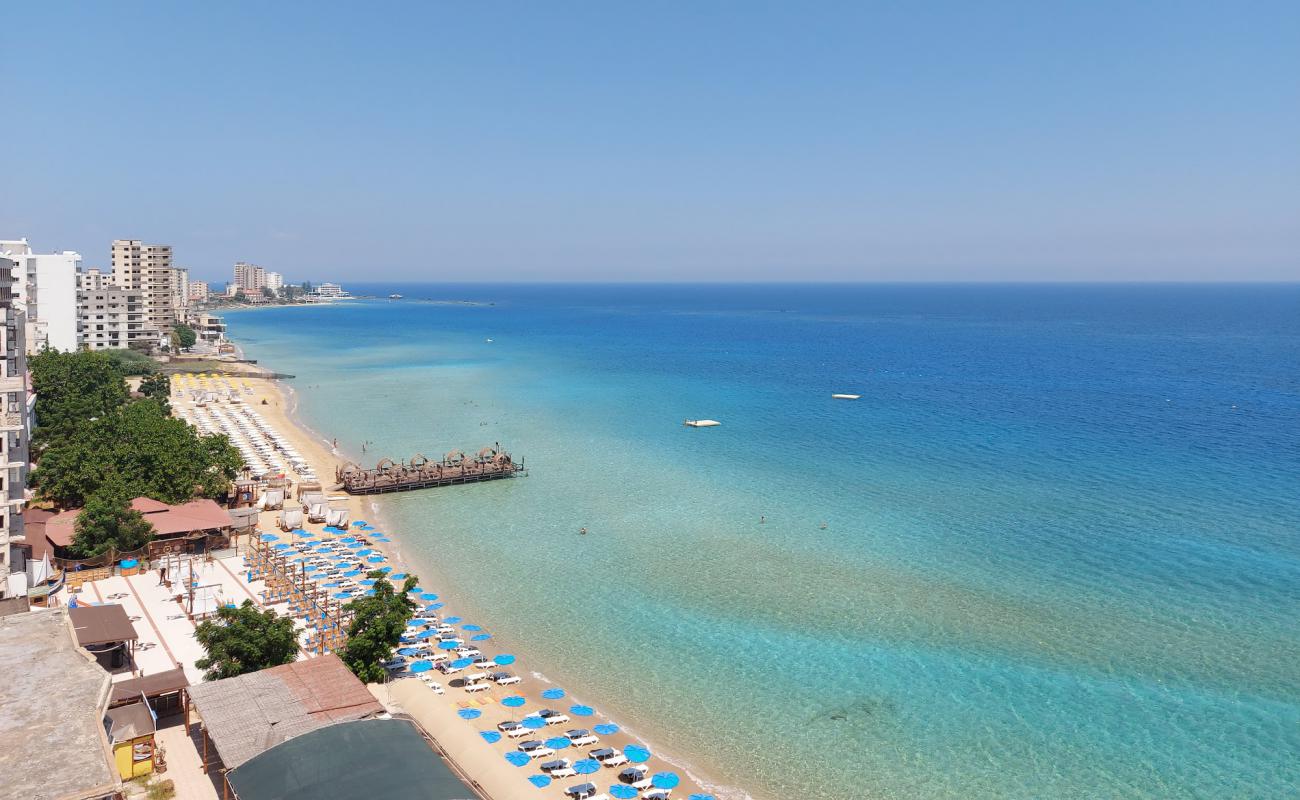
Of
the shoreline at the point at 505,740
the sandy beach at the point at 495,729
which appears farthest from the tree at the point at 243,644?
the shoreline at the point at 505,740

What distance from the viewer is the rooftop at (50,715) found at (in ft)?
47.9

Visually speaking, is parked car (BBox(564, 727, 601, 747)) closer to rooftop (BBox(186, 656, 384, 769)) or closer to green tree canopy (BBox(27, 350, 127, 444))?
rooftop (BBox(186, 656, 384, 769))

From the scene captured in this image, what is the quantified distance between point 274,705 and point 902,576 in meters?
29.6

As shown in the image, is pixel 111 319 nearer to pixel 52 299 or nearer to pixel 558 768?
pixel 52 299

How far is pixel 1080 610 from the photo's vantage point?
37.1 metres

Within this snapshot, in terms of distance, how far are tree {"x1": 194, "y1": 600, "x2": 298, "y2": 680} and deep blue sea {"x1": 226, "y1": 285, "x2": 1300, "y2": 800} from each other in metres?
10.4

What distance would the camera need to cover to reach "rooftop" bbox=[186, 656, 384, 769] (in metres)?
20.8

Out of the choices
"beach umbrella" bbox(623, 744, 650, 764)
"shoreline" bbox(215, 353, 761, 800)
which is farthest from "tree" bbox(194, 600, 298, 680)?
"beach umbrella" bbox(623, 744, 650, 764)

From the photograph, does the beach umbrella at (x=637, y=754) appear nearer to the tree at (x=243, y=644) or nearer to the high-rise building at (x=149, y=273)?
the tree at (x=243, y=644)

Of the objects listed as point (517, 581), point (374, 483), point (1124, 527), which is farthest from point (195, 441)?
point (1124, 527)

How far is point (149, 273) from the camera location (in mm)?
150875

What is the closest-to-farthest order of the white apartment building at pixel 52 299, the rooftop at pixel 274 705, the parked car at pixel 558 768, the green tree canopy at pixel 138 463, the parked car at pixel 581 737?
the rooftop at pixel 274 705
the parked car at pixel 558 768
the parked car at pixel 581 737
the green tree canopy at pixel 138 463
the white apartment building at pixel 52 299

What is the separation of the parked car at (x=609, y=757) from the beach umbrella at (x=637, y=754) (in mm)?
159

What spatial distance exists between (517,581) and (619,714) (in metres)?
13.2
